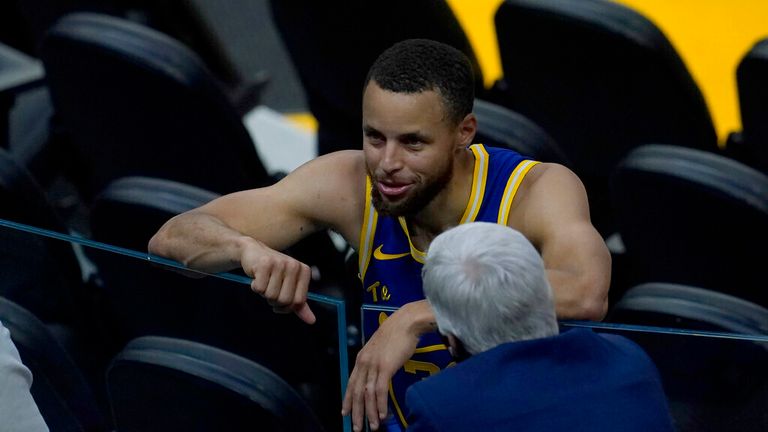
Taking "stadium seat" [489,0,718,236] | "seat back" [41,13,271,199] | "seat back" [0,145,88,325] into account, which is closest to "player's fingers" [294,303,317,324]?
"seat back" [0,145,88,325]

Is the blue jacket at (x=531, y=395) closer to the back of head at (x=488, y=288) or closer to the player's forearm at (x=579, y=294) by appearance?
the back of head at (x=488, y=288)

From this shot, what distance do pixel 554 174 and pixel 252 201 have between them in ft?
1.43

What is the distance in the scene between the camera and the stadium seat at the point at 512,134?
216 cm

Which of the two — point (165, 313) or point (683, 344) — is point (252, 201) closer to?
point (165, 313)

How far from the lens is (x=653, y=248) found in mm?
2203

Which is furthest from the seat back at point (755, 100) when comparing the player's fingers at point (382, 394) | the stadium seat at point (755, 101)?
the player's fingers at point (382, 394)

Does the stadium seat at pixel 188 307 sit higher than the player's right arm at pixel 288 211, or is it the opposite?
the player's right arm at pixel 288 211

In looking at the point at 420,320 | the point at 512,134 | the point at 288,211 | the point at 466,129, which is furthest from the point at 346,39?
the point at 420,320

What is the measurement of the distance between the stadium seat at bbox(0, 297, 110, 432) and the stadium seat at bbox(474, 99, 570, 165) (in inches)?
29.4

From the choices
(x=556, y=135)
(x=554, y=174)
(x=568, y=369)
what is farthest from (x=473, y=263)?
(x=556, y=135)

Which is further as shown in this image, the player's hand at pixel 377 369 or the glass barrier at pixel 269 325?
the glass barrier at pixel 269 325

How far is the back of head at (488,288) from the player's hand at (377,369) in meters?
0.16

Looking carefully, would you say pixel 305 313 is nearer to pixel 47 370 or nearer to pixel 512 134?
pixel 47 370

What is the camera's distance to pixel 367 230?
1905mm
